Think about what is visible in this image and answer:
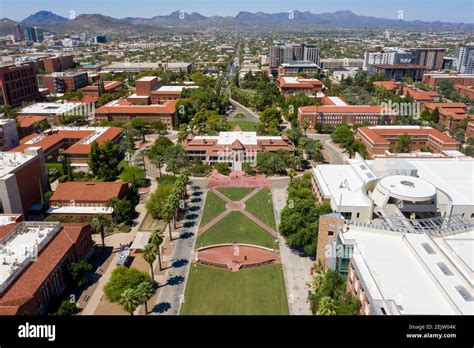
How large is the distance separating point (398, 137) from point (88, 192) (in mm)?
60001

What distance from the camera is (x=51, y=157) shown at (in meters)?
64.7

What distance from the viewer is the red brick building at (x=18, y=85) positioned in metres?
93.6

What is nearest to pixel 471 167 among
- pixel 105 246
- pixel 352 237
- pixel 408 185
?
pixel 408 185

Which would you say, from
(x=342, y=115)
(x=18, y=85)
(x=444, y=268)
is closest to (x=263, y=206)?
(x=444, y=268)

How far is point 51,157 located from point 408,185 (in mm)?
59158

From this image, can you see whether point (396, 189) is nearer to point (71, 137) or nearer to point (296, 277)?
point (296, 277)

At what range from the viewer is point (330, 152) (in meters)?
71.8

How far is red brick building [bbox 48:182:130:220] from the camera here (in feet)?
149

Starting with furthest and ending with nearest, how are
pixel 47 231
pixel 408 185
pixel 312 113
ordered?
pixel 312 113 → pixel 408 185 → pixel 47 231

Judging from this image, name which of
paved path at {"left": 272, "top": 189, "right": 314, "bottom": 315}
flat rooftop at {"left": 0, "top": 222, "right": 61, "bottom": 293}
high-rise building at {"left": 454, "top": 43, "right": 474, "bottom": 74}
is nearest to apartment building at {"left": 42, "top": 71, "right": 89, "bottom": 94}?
flat rooftop at {"left": 0, "top": 222, "right": 61, "bottom": 293}

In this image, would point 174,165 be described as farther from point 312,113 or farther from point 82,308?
point 312,113

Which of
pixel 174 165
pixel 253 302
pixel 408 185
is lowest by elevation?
pixel 253 302

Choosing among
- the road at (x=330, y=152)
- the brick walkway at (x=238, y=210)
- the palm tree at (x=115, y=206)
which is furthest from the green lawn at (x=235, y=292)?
the road at (x=330, y=152)

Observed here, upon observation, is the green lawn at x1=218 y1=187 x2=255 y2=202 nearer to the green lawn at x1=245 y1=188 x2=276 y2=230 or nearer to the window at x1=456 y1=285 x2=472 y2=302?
the green lawn at x1=245 y1=188 x2=276 y2=230
